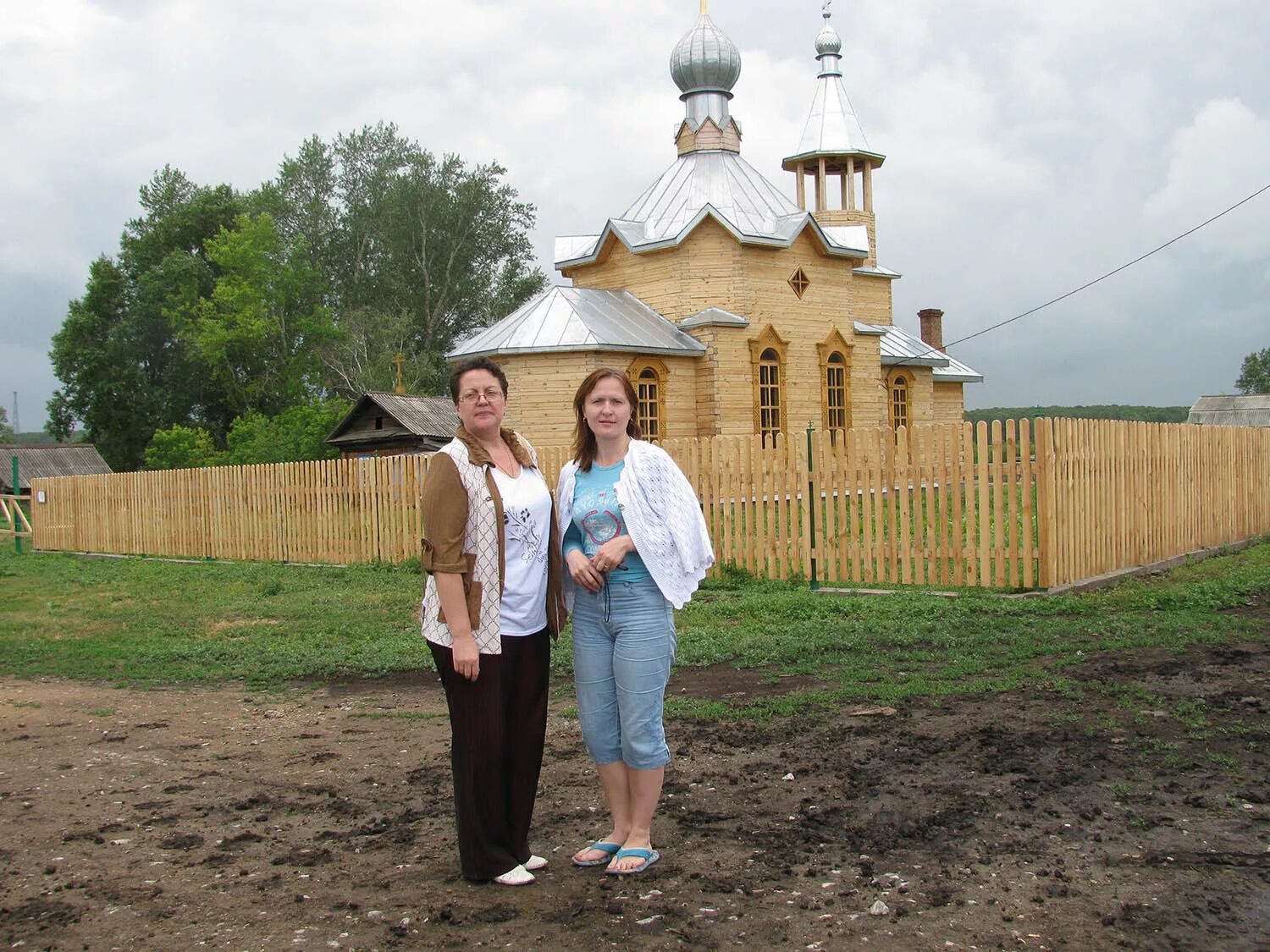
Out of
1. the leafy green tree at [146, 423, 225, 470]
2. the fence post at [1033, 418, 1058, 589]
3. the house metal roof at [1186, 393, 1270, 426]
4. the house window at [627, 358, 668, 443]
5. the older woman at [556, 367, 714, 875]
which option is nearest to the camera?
the older woman at [556, 367, 714, 875]

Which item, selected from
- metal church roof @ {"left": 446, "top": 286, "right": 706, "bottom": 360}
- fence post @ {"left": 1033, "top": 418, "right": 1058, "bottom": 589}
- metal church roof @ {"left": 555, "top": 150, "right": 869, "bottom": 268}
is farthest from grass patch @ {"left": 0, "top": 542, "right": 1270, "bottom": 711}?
metal church roof @ {"left": 555, "top": 150, "right": 869, "bottom": 268}

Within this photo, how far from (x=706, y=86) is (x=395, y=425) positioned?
1267 cm

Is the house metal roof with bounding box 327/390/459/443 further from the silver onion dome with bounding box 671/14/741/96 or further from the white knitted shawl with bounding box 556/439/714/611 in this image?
the white knitted shawl with bounding box 556/439/714/611

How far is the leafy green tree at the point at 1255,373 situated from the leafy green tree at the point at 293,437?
78.9 m

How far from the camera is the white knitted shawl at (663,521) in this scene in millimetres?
4441

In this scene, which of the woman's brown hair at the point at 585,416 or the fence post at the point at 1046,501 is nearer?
the woman's brown hair at the point at 585,416

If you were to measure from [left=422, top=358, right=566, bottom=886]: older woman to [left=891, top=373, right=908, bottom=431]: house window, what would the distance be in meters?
28.6

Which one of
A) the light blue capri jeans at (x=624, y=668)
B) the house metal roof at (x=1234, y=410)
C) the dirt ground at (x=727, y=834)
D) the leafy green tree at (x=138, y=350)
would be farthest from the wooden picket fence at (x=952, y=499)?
the house metal roof at (x=1234, y=410)

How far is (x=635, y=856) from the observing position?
4.43 meters

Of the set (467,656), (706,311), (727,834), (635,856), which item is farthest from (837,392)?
(467,656)

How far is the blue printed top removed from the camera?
14.7 feet

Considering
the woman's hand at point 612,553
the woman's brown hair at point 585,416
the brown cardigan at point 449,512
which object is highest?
the woman's brown hair at point 585,416

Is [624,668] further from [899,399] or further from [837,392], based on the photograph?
[899,399]

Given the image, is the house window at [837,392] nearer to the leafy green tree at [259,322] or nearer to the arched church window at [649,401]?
the arched church window at [649,401]
